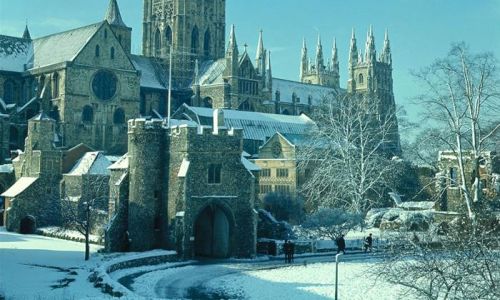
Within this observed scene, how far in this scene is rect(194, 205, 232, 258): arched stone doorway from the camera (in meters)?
39.8

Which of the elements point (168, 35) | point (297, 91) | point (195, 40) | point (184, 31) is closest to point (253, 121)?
point (184, 31)

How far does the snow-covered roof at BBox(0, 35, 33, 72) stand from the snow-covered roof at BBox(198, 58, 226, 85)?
851 inches

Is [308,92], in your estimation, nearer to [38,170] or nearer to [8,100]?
[8,100]

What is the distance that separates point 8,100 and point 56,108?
836 centimetres

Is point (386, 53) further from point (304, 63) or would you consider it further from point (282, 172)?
point (282, 172)

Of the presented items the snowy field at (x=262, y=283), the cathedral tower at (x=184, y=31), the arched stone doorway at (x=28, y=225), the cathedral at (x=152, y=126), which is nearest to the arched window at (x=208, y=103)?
the cathedral at (x=152, y=126)

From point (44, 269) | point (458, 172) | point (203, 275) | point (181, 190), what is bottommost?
point (203, 275)

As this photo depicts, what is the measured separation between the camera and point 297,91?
113062mm

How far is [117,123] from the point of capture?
A: 73062 millimetres

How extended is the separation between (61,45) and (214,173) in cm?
4205

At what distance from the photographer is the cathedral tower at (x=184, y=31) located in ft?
308

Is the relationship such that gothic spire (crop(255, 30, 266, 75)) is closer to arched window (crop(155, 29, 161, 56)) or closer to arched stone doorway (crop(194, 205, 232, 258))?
arched window (crop(155, 29, 161, 56))

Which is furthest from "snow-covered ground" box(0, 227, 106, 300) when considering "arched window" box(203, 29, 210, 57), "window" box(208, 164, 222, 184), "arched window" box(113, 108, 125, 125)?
"arched window" box(203, 29, 210, 57)

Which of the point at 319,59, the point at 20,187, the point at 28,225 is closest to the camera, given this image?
the point at 28,225
